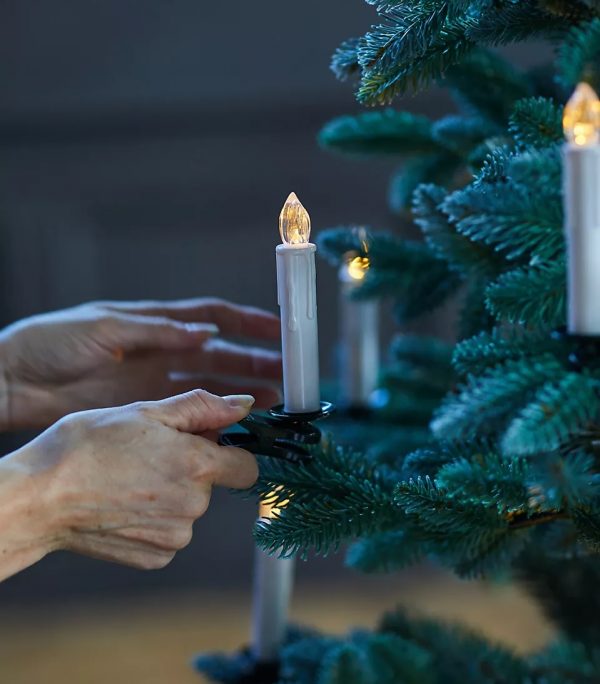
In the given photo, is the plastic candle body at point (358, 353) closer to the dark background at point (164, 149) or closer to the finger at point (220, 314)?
the finger at point (220, 314)

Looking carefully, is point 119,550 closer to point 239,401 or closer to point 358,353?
point 239,401

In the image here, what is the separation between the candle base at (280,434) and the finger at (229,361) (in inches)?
11.0

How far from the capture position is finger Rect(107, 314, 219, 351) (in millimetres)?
821

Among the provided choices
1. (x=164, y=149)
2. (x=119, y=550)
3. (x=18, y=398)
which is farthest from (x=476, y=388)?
(x=164, y=149)

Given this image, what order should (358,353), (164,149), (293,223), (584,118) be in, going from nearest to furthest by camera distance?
(584,118) → (293,223) → (358,353) → (164,149)

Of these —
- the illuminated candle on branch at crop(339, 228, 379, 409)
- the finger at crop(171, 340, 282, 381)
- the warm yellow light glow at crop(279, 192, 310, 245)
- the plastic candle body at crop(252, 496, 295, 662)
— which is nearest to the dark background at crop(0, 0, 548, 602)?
the illuminated candle on branch at crop(339, 228, 379, 409)

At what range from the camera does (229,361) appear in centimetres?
92

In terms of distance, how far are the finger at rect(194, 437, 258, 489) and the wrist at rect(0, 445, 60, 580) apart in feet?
0.34

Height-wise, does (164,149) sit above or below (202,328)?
above

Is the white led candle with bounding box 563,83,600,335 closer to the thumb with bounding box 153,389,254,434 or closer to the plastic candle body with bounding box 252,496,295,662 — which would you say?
the thumb with bounding box 153,389,254,434

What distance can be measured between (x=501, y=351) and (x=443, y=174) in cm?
37

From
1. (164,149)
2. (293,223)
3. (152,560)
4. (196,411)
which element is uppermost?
(164,149)

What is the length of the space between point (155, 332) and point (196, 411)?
235 millimetres

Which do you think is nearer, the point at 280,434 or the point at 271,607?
the point at 280,434
